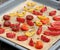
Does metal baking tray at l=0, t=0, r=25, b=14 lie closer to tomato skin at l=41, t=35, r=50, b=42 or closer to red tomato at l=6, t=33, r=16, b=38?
red tomato at l=6, t=33, r=16, b=38

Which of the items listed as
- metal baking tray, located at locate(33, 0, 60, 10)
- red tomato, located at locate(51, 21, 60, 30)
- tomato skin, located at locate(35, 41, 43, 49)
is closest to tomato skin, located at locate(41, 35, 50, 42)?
tomato skin, located at locate(35, 41, 43, 49)

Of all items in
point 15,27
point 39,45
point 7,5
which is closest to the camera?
point 39,45

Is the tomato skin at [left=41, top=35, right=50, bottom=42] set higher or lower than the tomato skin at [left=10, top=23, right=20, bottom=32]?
lower

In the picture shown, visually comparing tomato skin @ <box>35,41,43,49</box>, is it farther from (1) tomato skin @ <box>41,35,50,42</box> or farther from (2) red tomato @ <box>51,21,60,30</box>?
(2) red tomato @ <box>51,21,60,30</box>

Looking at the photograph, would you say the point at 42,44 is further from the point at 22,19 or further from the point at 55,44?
the point at 22,19

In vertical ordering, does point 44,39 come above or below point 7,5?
below

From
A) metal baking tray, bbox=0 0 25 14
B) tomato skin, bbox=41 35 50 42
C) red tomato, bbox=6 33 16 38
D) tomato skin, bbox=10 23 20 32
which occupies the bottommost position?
tomato skin, bbox=41 35 50 42

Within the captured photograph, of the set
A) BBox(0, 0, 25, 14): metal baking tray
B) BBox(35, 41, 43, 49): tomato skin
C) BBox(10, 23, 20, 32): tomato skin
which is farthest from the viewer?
BBox(0, 0, 25, 14): metal baking tray

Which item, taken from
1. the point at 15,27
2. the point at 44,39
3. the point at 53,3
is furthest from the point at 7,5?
the point at 44,39

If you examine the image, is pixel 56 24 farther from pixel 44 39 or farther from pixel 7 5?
pixel 7 5

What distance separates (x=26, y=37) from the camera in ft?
4.64

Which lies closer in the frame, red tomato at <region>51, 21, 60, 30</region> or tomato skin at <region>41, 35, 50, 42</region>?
tomato skin at <region>41, 35, 50, 42</region>

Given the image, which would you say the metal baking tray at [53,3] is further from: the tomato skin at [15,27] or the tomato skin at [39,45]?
the tomato skin at [39,45]

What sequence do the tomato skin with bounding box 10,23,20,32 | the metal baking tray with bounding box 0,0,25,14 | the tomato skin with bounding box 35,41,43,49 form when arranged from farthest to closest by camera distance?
the metal baking tray with bounding box 0,0,25,14 < the tomato skin with bounding box 10,23,20,32 < the tomato skin with bounding box 35,41,43,49
